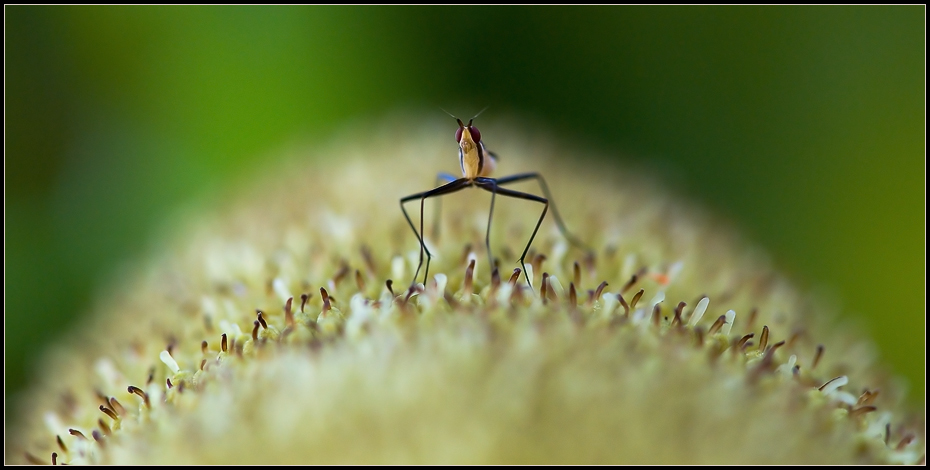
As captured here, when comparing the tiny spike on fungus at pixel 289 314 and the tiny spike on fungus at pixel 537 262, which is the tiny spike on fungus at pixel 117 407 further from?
the tiny spike on fungus at pixel 537 262

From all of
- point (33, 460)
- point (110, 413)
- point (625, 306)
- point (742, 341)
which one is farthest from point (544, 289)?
point (33, 460)

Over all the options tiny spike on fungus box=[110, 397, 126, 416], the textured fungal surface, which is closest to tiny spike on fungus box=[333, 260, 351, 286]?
the textured fungal surface

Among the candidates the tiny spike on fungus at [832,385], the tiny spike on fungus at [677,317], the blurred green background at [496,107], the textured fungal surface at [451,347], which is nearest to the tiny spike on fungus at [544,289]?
the textured fungal surface at [451,347]

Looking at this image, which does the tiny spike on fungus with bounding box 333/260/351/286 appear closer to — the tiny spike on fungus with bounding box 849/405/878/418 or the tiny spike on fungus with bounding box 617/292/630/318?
the tiny spike on fungus with bounding box 617/292/630/318

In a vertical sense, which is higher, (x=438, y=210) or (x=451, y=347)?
(x=438, y=210)

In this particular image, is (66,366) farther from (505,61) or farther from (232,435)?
(505,61)

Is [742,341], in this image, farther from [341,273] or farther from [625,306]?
[341,273]

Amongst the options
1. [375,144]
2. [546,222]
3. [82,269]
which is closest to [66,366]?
[82,269]
